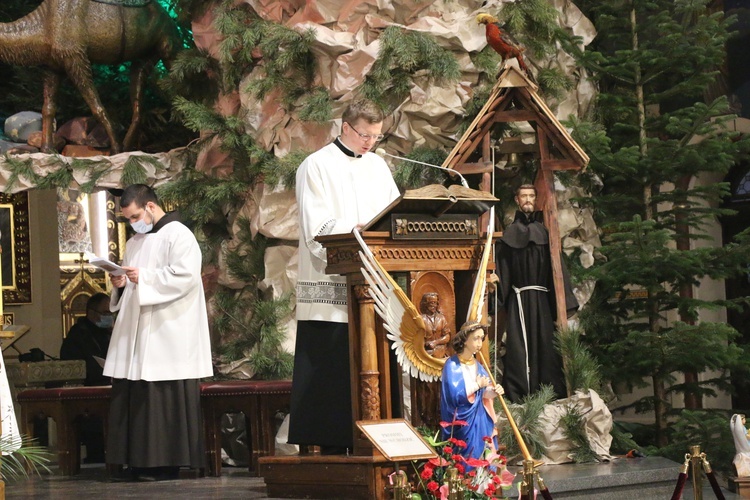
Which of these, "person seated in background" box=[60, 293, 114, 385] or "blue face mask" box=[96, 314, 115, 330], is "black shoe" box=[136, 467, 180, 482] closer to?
"person seated in background" box=[60, 293, 114, 385]

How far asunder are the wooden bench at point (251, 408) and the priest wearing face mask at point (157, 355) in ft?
1.63

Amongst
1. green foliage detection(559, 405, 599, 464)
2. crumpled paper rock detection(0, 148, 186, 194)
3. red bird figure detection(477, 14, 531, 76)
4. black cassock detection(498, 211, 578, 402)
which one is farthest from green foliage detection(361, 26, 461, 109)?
green foliage detection(559, 405, 599, 464)

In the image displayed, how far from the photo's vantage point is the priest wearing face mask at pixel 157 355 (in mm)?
7184

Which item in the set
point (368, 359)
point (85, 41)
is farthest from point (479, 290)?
point (85, 41)

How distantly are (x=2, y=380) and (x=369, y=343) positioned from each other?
1622 millimetres

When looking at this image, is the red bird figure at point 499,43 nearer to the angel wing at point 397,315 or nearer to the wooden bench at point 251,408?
the wooden bench at point 251,408

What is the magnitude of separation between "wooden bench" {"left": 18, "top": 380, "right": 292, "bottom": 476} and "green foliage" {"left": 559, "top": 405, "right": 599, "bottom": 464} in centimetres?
181

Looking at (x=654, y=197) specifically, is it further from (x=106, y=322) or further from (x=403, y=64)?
(x=106, y=322)

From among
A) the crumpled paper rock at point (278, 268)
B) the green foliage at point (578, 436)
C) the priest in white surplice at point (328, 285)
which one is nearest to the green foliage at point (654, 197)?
the green foliage at point (578, 436)

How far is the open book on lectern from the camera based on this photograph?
5.52 meters

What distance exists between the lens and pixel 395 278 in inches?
225

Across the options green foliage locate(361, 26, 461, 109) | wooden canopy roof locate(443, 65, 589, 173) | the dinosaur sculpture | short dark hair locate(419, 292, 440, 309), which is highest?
the dinosaur sculpture

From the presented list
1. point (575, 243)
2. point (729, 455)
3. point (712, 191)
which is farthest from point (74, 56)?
point (729, 455)

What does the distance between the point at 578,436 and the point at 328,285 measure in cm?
264
